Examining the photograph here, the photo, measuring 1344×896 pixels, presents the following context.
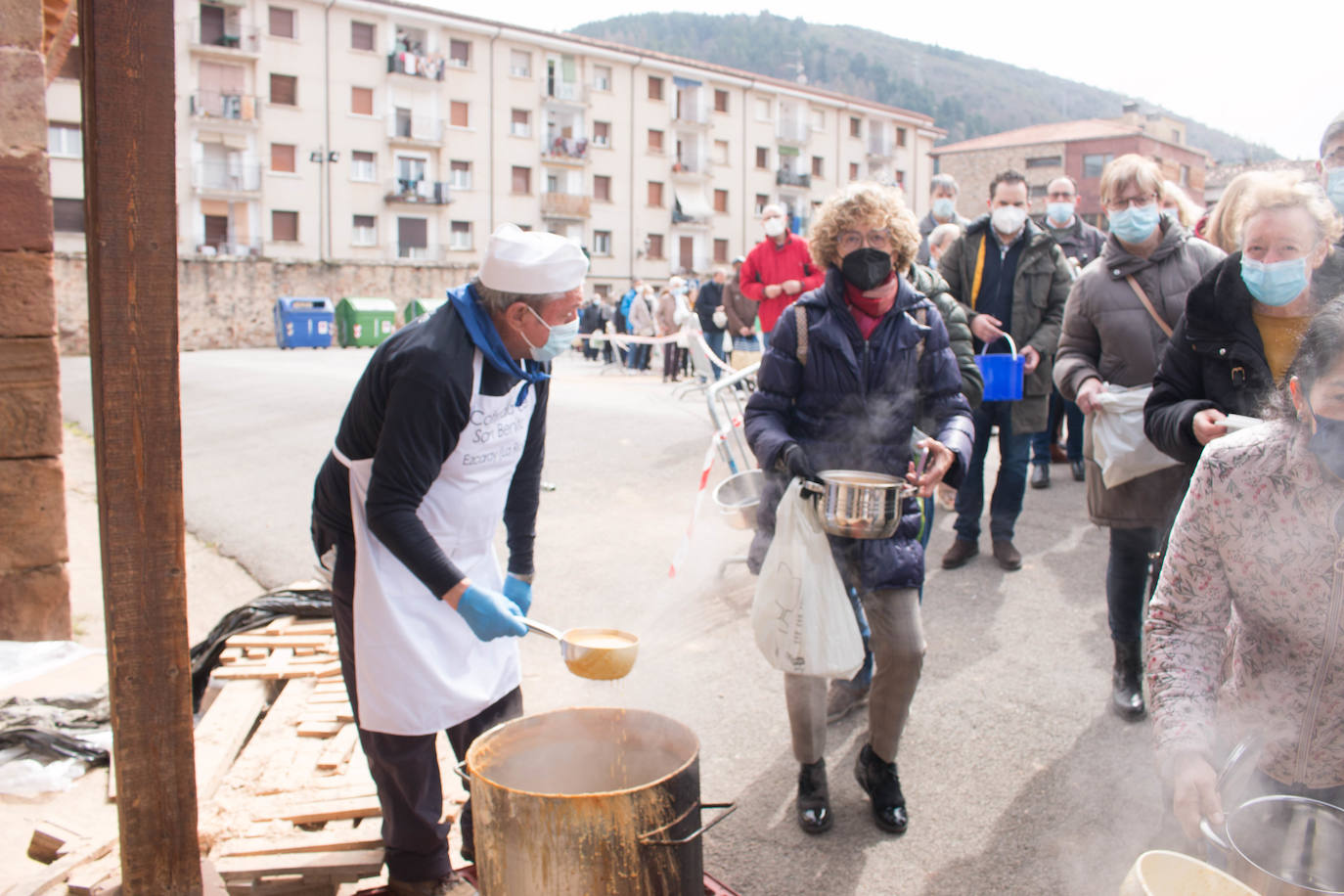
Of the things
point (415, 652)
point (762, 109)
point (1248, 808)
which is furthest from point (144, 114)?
point (762, 109)

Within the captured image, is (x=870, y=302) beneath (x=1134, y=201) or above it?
beneath

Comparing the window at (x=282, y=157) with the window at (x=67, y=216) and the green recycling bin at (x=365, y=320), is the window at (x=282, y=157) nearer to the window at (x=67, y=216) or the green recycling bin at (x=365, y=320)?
the window at (x=67, y=216)

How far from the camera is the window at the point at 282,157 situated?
1815 inches

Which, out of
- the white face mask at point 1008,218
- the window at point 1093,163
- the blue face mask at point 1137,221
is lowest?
the blue face mask at point 1137,221

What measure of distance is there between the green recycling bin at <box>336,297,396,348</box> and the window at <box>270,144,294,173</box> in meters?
9.70

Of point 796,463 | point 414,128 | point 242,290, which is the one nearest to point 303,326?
point 242,290

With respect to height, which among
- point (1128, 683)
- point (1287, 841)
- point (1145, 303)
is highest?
point (1145, 303)

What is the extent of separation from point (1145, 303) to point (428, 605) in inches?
127

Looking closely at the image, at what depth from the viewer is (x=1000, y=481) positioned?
603 centimetres

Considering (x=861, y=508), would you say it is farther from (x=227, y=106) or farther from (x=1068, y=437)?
(x=227, y=106)

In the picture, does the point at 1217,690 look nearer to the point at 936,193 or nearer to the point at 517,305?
the point at 517,305

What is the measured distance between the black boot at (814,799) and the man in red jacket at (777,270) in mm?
5473

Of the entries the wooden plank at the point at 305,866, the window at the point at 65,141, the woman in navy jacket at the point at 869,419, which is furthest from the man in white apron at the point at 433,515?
the window at the point at 65,141

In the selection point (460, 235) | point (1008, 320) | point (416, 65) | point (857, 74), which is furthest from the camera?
point (857, 74)
